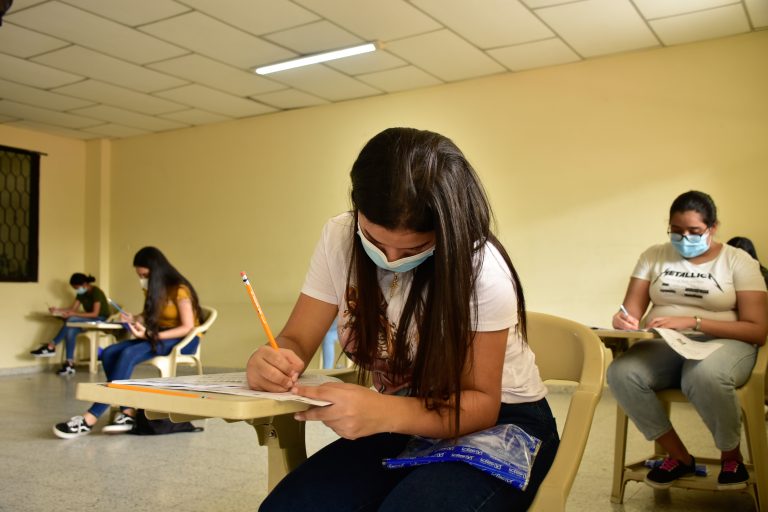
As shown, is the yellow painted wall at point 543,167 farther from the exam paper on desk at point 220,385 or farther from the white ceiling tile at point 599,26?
Result: the exam paper on desk at point 220,385

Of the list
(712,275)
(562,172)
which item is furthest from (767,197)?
(712,275)

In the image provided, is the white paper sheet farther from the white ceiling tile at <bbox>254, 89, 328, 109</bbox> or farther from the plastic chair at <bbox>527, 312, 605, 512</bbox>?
the white ceiling tile at <bbox>254, 89, 328, 109</bbox>

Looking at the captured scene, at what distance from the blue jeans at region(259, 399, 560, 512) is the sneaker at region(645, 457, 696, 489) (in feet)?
4.69

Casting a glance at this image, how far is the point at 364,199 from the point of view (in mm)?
1164

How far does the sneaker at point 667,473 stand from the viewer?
2521 mm

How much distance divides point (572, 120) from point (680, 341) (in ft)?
11.9

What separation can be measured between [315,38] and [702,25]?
2.66 metres

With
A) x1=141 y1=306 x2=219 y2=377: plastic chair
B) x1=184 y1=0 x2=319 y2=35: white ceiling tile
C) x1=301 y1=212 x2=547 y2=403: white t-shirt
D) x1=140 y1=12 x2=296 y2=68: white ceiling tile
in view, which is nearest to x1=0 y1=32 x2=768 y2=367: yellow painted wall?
x1=140 y1=12 x2=296 y2=68: white ceiling tile

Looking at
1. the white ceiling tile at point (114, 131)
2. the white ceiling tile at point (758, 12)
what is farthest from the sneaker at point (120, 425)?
the white ceiling tile at point (114, 131)

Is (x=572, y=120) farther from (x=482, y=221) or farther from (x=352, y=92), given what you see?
(x=482, y=221)

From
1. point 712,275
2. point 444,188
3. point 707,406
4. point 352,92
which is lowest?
point 707,406

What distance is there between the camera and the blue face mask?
273 cm

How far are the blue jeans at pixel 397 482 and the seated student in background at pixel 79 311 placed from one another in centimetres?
706

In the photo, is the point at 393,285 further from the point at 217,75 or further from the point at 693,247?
the point at 217,75
